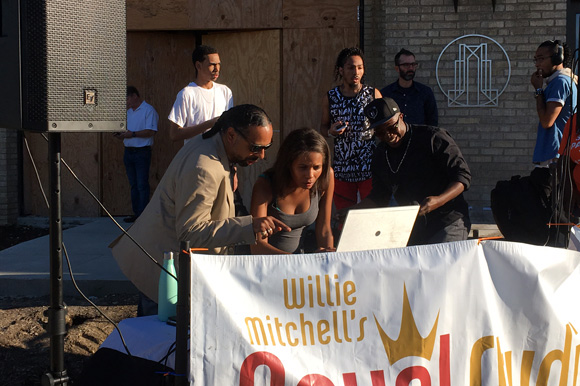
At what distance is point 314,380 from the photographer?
3158 millimetres

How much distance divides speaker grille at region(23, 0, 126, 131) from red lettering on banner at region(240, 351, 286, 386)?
1461 mm

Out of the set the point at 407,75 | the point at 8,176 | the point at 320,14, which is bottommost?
the point at 8,176

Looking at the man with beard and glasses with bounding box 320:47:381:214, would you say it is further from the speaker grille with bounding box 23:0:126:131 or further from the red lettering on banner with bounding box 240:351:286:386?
the red lettering on banner with bounding box 240:351:286:386

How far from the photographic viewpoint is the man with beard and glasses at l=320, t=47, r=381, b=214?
6660mm

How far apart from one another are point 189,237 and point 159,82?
6.47 m

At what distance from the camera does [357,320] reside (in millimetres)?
3227

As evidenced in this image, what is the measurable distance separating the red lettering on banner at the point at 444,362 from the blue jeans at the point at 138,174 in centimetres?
665

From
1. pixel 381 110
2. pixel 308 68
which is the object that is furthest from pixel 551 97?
pixel 308 68

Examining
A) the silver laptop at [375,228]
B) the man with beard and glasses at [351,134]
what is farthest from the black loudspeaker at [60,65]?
the man with beard and glasses at [351,134]

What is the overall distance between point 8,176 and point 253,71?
3.49 meters

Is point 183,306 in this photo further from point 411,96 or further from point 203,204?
point 411,96

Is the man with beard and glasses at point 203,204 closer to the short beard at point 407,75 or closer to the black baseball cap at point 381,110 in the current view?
the black baseball cap at point 381,110

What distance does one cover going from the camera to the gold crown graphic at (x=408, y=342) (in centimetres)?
323

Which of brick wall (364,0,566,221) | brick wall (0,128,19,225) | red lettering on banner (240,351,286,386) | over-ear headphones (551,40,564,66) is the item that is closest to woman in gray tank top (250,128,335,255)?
red lettering on banner (240,351,286,386)
